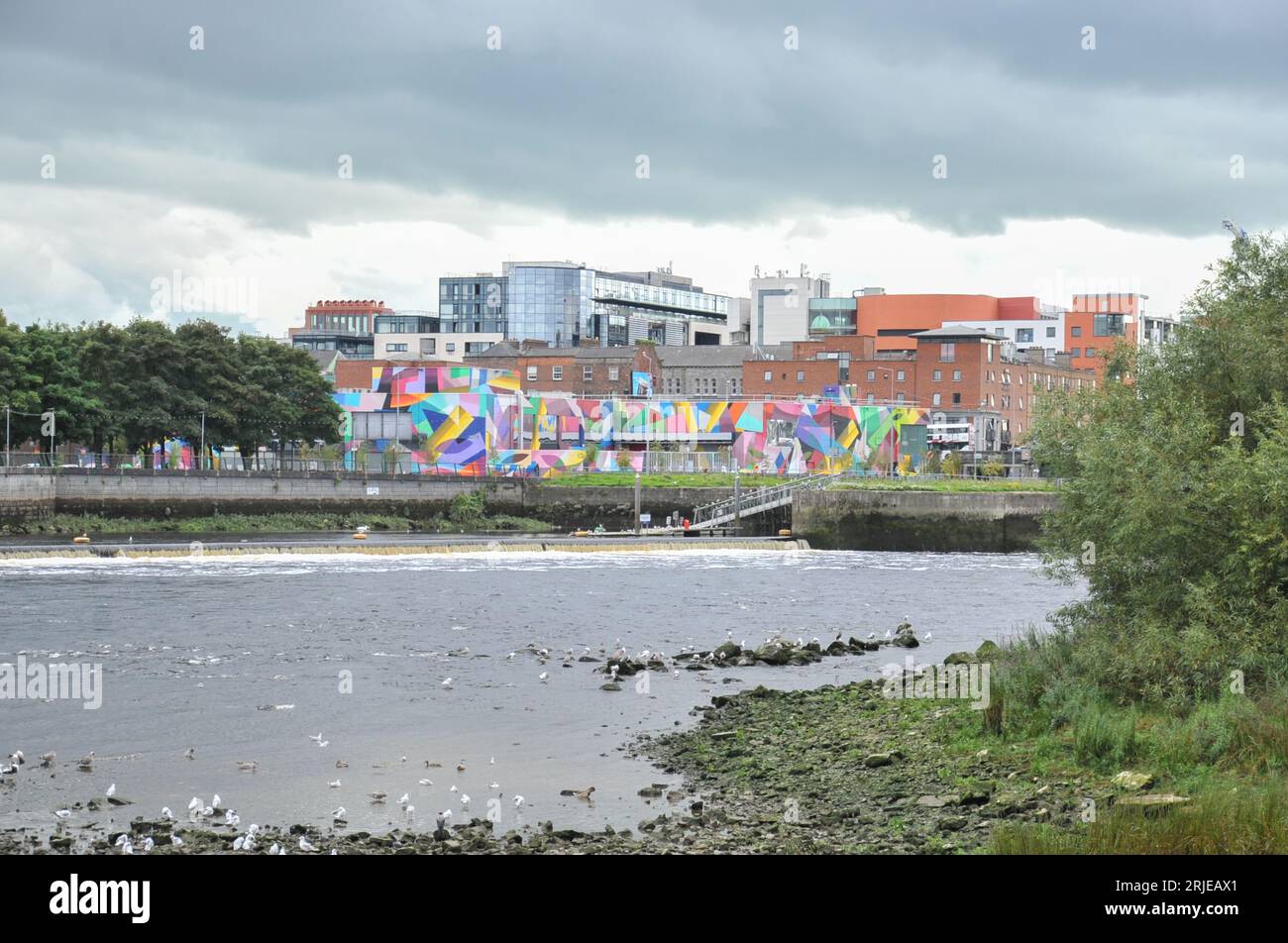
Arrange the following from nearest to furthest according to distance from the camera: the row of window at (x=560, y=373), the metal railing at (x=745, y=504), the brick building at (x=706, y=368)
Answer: the metal railing at (x=745, y=504), the row of window at (x=560, y=373), the brick building at (x=706, y=368)

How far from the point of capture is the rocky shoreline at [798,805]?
20266mm

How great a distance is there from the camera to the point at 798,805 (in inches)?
887

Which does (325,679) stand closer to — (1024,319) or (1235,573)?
(1235,573)

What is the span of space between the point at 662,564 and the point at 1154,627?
4551 cm

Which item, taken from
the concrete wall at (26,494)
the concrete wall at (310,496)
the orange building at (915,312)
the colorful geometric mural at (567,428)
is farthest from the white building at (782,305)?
the concrete wall at (26,494)

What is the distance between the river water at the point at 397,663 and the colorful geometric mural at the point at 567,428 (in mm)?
49650

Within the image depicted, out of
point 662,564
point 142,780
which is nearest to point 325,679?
point 142,780

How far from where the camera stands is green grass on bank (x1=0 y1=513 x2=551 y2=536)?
82250mm

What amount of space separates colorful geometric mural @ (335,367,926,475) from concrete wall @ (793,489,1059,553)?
1039 inches

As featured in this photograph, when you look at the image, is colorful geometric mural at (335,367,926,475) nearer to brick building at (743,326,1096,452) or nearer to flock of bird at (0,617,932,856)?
brick building at (743,326,1096,452)

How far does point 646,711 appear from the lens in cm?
3241

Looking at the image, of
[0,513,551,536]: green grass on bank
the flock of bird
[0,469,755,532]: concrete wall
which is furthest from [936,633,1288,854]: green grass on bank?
[0,469,755,532]: concrete wall

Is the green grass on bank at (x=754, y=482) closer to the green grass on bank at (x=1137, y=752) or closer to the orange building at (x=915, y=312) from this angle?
Result: the orange building at (x=915, y=312)
